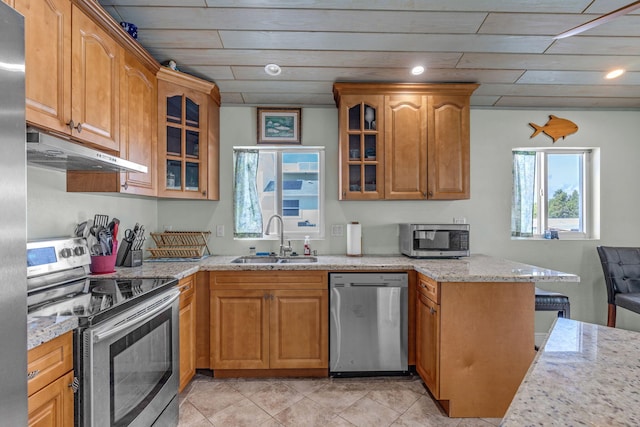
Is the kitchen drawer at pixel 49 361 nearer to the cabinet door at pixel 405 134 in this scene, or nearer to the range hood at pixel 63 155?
the range hood at pixel 63 155

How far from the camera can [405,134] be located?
2666 mm

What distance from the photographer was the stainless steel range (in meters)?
1.20

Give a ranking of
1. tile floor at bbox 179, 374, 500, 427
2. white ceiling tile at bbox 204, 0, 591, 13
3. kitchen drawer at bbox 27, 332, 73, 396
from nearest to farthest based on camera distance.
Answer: kitchen drawer at bbox 27, 332, 73, 396, white ceiling tile at bbox 204, 0, 591, 13, tile floor at bbox 179, 374, 500, 427

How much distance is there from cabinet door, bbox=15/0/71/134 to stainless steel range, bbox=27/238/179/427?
65 cm

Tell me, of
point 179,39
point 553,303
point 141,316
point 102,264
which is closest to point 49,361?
point 141,316

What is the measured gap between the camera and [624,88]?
2715 millimetres

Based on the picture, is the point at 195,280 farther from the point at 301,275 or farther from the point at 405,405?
the point at 405,405

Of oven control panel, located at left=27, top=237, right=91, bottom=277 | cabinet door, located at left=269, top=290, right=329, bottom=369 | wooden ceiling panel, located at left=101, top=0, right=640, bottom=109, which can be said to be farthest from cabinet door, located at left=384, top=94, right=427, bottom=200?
oven control panel, located at left=27, top=237, right=91, bottom=277

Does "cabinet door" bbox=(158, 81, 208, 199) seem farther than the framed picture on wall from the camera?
No

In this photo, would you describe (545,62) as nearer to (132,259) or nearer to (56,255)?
(132,259)

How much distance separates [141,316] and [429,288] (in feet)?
5.57

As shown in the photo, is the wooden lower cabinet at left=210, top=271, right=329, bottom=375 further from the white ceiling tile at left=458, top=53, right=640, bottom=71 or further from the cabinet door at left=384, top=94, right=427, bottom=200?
the white ceiling tile at left=458, top=53, right=640, bottom=71

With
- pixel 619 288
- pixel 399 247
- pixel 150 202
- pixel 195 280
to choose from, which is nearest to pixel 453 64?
pixel 399 247

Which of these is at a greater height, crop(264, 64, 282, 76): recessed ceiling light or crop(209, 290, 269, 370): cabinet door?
crop(264, 64, 282, 76): recessed ceiling light
